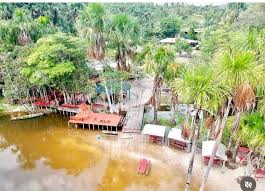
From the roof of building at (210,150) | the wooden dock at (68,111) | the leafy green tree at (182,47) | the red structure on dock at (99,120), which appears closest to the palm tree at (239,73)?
the roof of building at (210,150)

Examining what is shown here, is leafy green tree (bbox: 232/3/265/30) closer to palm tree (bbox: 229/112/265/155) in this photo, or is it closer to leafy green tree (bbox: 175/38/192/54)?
palm tree (bbox: 229/112/265/155)

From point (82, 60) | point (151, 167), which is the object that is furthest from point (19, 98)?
point (151, 167)

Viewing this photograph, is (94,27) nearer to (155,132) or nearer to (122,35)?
(122,35)

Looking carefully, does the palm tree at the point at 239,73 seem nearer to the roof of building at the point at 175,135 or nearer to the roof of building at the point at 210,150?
the roof of building at the point at 210,150

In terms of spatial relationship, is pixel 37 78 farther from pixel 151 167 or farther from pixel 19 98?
pixel 151 167

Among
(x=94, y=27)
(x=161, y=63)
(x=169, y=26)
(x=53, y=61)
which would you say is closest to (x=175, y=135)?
(x=161, y=63)

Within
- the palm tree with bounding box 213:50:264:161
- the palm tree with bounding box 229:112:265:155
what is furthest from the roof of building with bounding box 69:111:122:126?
the palm tree with bounding box 213:50:264:161
